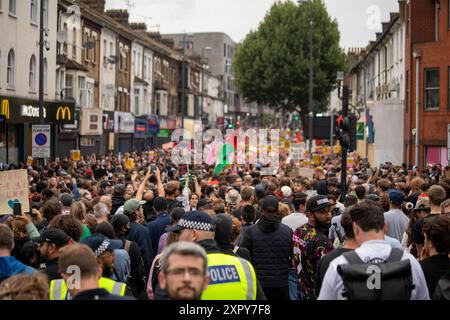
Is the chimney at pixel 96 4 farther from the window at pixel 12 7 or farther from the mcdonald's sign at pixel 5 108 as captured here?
the mcdonald's sign at pixel 5 108

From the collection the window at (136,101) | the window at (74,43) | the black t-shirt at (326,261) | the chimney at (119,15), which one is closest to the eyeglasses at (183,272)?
the black t-shirt at (326,261)

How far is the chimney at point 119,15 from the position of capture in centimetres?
Result: 5960

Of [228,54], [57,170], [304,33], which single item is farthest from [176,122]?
[228,54]

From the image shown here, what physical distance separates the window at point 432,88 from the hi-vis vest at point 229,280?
94.9 ft

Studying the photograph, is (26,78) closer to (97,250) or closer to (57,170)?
(57,170)

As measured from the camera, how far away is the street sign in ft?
71.4

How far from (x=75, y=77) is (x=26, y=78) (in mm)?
8339

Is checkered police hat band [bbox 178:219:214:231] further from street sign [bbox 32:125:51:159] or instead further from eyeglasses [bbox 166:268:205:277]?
street sign [bbox 32:125:51:159]

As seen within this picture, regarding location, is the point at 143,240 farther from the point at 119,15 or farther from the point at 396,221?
the point at 119,15

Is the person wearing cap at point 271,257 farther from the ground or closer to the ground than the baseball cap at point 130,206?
closer to the ground

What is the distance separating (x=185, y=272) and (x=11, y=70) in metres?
28.3

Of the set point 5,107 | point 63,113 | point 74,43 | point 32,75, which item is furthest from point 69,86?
point 5,107

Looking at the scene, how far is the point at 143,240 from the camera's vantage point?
32.0 feet
